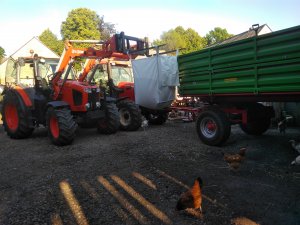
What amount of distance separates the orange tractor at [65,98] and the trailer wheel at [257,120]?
3299 mm

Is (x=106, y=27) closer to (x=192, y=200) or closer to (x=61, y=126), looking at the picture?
(x=61, y=126)

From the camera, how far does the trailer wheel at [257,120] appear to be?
674cm

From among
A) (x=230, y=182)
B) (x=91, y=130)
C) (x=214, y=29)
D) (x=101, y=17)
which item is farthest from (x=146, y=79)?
(x=214, y=29)

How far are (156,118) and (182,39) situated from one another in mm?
60145

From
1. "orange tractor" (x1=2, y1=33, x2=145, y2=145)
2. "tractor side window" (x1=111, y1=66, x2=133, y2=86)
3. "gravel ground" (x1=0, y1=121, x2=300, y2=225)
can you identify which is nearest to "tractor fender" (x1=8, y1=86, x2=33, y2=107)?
"orange tractor" (x1=2, y1=33, x2=145, y2=145)

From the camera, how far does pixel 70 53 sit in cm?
752

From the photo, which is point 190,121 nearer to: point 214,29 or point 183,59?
point 183,59

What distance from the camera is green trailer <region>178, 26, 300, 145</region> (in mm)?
5070

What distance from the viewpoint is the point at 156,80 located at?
8.50 meters

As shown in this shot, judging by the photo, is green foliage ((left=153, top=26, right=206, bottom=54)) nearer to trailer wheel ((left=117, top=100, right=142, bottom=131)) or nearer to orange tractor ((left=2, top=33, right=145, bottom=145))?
trailer wheel ((left=117, top=100, right=142, bottom=131))

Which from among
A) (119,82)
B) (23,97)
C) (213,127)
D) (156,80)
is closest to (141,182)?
(213,127)

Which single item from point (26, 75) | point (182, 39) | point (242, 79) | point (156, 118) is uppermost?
point (182, 39)

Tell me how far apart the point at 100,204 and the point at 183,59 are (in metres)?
4.79

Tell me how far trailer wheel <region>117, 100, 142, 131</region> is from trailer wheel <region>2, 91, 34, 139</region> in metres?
2.55
